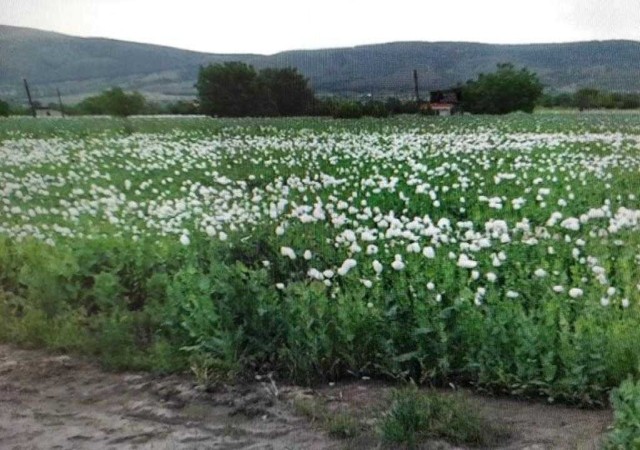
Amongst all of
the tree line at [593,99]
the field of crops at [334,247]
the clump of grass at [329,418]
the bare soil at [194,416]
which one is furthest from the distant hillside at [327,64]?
the clump of grass at [329,418]

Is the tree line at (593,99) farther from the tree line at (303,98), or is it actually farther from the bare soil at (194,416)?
the bare soil at (194,416)

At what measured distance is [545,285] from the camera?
3.86 m

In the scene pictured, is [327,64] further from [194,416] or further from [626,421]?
[626,421]

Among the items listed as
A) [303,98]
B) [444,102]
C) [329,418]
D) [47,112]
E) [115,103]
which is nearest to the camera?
[329,418]

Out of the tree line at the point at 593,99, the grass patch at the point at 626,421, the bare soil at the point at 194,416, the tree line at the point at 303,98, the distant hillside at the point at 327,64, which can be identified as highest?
the distant hillside at the point at 327,64

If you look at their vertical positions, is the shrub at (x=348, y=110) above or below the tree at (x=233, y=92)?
below

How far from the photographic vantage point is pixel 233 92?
4.55 m

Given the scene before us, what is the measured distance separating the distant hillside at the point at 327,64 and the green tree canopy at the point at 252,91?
0.17ft

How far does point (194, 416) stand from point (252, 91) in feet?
5.98

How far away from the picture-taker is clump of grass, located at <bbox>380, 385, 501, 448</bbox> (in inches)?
119

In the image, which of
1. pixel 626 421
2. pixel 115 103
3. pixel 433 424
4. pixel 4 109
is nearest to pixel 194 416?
pixel 433 424

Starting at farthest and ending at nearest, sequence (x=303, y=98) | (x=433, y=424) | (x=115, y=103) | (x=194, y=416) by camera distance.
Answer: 1. (x=115, y=103)
2. (x=303, y=98)
3. (x=194, y=416)
4. (x=433, y=424)

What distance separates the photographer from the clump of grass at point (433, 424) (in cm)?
302

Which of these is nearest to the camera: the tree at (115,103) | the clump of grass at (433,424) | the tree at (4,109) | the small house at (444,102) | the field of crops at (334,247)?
the clump of grass at (433,424)
